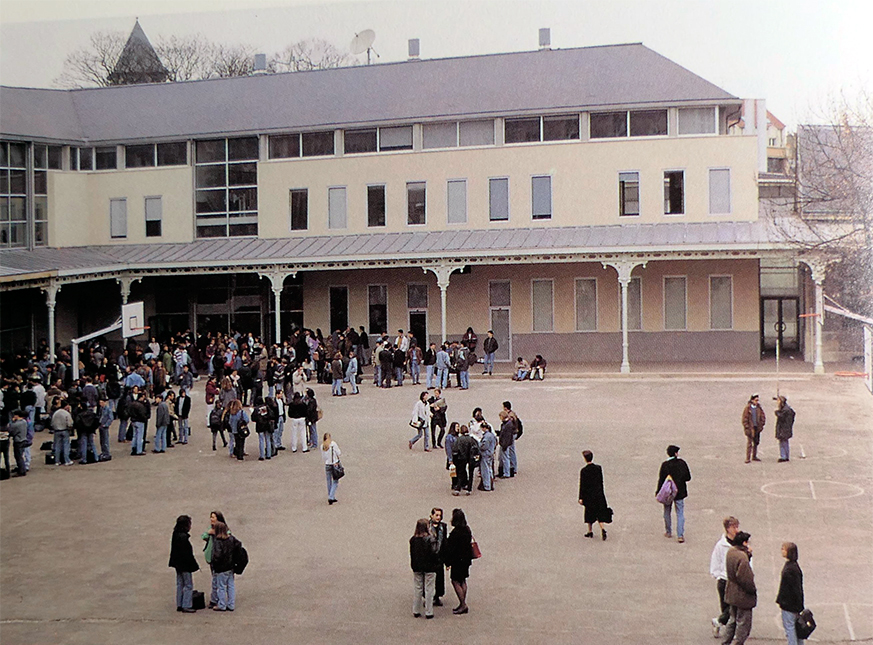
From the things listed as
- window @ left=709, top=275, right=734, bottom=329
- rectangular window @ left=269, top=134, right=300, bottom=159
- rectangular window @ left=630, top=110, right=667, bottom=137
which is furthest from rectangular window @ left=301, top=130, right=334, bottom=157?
window @ left=709, top=275, right=734, bottom=329

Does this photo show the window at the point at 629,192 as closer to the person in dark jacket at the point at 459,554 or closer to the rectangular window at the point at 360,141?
the rectangular window at the point at 360,141

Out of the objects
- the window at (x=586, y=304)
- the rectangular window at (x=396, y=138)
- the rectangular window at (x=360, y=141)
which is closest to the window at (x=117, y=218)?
the rectangular window at (x=360, y=141)

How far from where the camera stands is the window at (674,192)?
29938mm

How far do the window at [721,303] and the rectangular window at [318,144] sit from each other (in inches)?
456

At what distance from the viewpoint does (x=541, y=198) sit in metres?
30.8

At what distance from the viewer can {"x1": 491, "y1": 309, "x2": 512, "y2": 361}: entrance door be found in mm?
30594

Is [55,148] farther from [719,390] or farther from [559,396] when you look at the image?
[719,390]

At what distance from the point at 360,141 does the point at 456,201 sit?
3454mm

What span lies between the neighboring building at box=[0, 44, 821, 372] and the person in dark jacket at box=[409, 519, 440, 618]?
55.7 ft

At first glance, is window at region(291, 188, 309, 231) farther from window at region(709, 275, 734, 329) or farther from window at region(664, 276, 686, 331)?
window at region(709, 275, 734, 329)

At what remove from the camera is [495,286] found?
30875 mm

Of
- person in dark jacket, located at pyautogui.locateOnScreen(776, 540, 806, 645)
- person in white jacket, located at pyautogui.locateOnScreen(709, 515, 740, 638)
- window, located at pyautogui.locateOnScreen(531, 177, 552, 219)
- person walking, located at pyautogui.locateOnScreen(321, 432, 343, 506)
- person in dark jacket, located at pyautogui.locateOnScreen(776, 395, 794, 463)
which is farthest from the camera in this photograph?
window, located at pyautogui.locateOnScreen(531, 177, 552, 219)

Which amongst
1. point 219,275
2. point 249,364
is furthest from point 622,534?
point 219,275

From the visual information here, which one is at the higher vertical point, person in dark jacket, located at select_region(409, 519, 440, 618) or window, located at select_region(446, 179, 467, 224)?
window, located at select_region(446, 179, 467, 224)
